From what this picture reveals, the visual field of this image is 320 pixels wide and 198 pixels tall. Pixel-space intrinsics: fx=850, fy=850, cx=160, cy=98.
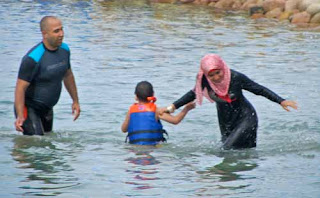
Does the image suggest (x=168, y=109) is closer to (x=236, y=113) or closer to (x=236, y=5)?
(x=236, y=113)

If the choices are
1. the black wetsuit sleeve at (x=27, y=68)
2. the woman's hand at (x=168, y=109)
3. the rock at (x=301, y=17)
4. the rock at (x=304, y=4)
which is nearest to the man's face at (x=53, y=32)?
the black wetsuit sleeve at (x=27, y=68)

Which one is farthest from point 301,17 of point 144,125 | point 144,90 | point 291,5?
point 144,90

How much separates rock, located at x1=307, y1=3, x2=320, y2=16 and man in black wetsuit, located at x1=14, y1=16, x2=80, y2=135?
652 inches

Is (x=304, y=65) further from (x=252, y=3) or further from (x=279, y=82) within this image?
(x=252, y=3)

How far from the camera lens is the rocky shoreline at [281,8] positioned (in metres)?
25.8

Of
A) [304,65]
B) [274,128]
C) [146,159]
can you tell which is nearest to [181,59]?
[304,65]

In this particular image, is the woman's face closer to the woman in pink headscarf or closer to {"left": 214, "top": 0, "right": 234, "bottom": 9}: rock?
the woman in pink headscarf

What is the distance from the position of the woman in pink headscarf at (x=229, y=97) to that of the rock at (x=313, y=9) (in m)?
16.4

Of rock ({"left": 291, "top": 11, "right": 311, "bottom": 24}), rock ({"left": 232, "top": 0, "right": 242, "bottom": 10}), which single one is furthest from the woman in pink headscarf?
rock ({"left": 232, "top": 0, "right": 242, "bottom": 10})

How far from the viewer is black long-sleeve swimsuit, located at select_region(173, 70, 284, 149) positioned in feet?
31.1

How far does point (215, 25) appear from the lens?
2612 cm

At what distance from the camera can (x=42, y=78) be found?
32.6 feet

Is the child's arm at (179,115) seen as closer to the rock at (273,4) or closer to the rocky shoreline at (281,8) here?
the rocky shoreline at (281,8)

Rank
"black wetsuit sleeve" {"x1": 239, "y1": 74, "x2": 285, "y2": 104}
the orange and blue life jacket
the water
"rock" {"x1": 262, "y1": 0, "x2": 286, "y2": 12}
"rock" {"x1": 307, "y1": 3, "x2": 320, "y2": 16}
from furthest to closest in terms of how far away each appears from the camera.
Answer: "rock" {"x1": 262, "y1": 0, "x2": 286, "y2": 12} → "rock" {"x1": 307, "y1": 3, "x2": 320, "y2": 16} → the orange and blue life jacket → "black wetsuit sleeve" {"x1": 239, "y1": 74, "x2": 285, "y2": 104} → the water
